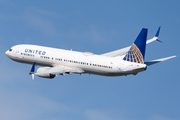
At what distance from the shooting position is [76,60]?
80.0m

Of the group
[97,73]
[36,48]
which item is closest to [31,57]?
[36,48]

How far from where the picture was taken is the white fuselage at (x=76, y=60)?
251 ft

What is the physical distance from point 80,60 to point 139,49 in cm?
1404

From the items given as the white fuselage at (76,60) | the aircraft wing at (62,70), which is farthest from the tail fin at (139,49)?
the aircraft wing at (62,70)

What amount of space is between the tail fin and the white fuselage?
3.52 ft

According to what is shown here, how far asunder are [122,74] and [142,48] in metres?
7.96

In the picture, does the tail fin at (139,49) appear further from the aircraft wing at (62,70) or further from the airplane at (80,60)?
the aircraft wing at (62,70)

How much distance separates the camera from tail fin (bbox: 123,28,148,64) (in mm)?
72844

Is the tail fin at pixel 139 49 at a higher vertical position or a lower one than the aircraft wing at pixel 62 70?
higher

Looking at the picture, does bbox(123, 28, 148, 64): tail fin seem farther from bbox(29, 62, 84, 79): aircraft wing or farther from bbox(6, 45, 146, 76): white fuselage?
bbox(29, 62, 84, 79): aircraft wing

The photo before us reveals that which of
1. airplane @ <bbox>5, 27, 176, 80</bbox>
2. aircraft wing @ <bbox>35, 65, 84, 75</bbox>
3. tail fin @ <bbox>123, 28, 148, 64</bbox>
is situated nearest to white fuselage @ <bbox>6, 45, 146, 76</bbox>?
airplane @ <bbox>5, 27, 176, 80</bbox>

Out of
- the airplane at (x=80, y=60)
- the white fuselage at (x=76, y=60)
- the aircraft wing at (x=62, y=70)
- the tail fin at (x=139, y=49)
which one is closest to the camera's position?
the tail fin at (x=139, y=49)

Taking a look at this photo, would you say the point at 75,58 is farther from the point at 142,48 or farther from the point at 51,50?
the point at 142,48

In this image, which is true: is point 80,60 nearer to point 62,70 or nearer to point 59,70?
point 62,70
